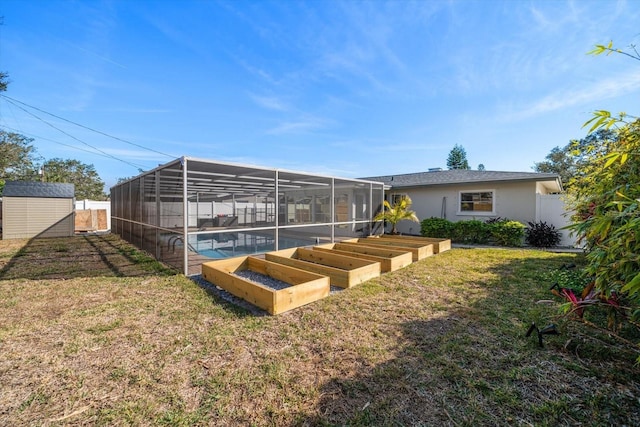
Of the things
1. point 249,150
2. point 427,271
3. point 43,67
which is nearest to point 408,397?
point 427,271

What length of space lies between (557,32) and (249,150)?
26996 millimetres

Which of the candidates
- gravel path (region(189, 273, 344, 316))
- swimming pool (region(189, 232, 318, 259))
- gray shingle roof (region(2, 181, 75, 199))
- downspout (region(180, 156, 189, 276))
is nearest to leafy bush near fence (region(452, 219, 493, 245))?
swimming pool (region(189, 232, 318, 259))

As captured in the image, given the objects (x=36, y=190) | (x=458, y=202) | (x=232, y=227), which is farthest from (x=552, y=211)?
(x=36, y=190)

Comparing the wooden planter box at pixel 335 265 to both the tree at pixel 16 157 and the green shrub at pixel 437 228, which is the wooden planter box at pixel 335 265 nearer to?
the green shrub at pixel 437 228

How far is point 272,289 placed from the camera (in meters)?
4.52

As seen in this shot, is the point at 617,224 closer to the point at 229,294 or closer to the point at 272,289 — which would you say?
the point at 272,289

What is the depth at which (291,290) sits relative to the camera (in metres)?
3.90

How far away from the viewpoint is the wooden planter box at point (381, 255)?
601 centimetres

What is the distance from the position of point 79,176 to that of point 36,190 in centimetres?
2740

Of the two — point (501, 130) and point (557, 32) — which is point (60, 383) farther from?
point (501, 130)

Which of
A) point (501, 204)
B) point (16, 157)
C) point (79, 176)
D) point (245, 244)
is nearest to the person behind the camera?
point (245, 244)

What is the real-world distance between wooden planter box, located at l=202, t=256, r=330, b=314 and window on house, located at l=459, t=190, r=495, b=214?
32.0 ft

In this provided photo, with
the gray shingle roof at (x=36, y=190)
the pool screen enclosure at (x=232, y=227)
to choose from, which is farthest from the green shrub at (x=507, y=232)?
the gray shingle roof at (x=36, y=190)

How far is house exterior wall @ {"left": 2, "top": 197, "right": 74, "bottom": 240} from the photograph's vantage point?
11766 millimetres
